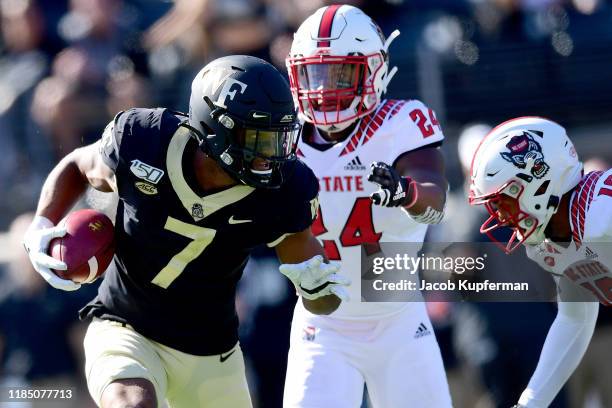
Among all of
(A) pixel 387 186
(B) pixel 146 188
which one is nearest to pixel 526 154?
(A) pixel 387 186

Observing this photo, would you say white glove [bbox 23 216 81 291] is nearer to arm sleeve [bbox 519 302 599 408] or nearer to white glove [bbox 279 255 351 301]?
white glove [bbox 279 255 351 301]

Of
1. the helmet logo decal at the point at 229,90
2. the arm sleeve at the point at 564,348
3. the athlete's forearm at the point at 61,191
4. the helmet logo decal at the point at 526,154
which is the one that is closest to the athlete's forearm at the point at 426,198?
the helmet logo decal at the point at 526,154

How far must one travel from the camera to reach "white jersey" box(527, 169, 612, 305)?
4.83 m

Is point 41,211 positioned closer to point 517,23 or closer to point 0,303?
point 0,303

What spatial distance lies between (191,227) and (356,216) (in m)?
0.99

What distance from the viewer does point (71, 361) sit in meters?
7.16

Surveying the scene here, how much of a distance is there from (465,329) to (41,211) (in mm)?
3064

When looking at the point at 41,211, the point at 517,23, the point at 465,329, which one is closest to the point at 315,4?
the point at 517,23

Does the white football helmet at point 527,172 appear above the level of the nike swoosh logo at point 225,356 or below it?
above

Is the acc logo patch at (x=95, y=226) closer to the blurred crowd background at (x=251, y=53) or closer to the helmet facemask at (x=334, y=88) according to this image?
the helmet facemask at (x=334, y=88)

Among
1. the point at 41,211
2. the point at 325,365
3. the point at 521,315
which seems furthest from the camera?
the point at 521,315

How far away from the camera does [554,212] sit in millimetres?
5043

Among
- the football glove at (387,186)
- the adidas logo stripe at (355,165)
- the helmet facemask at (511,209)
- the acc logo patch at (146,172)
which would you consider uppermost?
the acc logo patch at (146,172)

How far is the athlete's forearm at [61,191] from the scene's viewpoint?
4738mm
